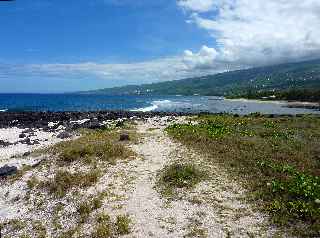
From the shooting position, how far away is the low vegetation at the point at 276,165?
19281 millimetres

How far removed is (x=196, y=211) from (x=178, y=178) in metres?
4.47

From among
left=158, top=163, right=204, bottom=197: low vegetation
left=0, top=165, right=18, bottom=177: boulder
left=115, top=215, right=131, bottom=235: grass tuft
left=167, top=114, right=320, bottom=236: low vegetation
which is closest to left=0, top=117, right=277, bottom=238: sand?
left=115, top=215, right=131, bottom=235: grass tuft

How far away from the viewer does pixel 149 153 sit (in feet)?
109

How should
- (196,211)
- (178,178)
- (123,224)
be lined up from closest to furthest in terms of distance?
(123,224) < (196,211) < (178,178)

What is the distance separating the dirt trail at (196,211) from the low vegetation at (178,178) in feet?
1.68

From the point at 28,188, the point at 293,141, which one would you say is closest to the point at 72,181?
the point at 28,188

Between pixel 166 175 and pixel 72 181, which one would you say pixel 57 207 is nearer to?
pixel 72 181

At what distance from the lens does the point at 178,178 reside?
2467cm

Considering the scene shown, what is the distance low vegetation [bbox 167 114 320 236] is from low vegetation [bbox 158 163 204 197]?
2277 mm

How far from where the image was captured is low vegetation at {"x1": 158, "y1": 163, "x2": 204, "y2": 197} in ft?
77.7

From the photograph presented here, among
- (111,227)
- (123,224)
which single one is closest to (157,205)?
(123,224)

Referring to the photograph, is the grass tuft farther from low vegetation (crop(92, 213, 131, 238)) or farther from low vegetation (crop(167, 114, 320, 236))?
low vegetation (crop(167, 114, 320, 236))

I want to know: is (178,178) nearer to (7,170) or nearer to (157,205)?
(157,205)

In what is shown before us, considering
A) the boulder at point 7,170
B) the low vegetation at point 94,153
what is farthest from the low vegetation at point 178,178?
the boulder at point 7,170
